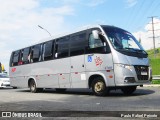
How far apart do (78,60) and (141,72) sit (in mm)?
3065

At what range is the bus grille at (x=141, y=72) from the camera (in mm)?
13359

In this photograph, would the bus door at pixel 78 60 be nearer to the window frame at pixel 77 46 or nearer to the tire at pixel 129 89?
the window frame at pixel 77 46

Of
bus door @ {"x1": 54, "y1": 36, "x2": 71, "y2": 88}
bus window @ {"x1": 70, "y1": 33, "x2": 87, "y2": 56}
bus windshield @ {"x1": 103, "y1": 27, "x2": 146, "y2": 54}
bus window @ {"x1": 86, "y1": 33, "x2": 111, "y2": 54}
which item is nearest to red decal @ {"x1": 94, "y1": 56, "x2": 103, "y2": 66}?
bus window @ {"x1": 86, "y1": 33, "x2": 111, "y2": 54}

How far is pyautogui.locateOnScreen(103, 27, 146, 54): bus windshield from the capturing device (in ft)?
44.1

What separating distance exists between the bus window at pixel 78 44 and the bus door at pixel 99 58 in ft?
1.31

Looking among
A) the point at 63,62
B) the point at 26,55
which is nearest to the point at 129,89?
the point at 63,62

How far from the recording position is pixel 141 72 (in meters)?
13.5

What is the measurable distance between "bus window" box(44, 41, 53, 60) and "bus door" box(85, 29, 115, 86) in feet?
11.7

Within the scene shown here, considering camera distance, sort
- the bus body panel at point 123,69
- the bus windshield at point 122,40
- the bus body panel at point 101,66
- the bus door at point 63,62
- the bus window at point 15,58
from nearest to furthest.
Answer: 1. the bus body panel at point 123,69
2. the bus body panel at point 101,66
3. the bus windshield at point 122,40
4. the bus door at point 63,62
5. the bus window at point 15,58

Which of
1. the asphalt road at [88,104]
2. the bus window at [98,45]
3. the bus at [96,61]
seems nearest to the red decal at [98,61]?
the bus at [96,61]

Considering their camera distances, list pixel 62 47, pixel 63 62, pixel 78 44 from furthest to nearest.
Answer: pixel 62 47 → pixel 63 62 → pixel 78 44

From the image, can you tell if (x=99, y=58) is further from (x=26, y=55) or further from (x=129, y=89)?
(x=26, y=55)

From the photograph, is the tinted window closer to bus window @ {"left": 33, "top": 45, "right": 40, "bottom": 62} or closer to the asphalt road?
bus window @ {"left": 33, "top": 45, "right": 40, "bottom": 62}

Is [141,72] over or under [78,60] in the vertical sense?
under
